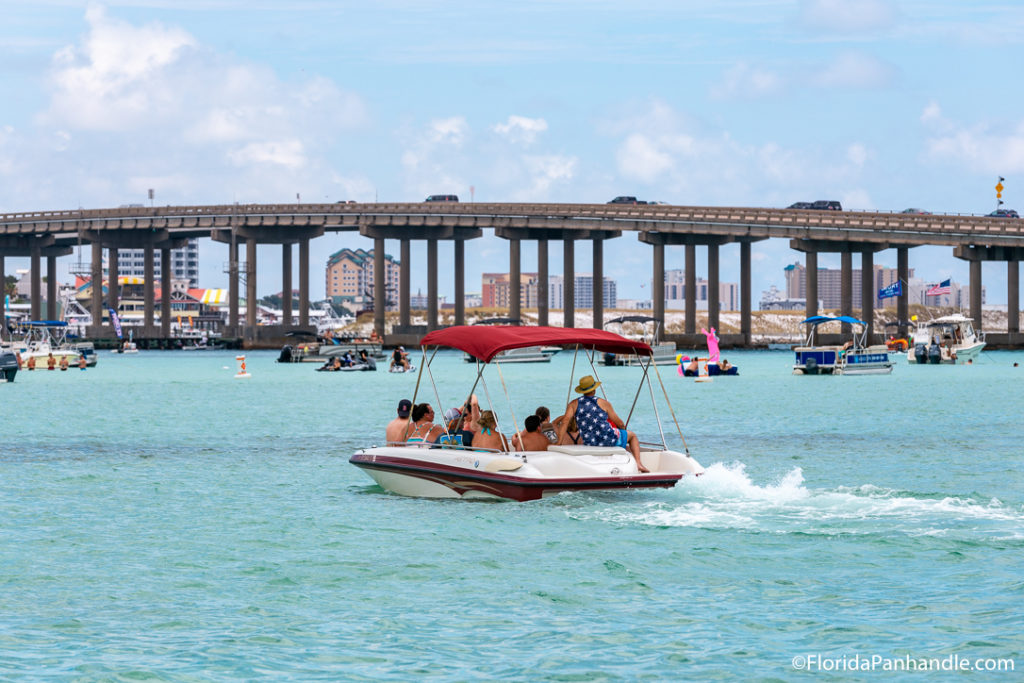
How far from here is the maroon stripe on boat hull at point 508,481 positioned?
2164 centimetres

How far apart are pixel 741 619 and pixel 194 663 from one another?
5.63 m

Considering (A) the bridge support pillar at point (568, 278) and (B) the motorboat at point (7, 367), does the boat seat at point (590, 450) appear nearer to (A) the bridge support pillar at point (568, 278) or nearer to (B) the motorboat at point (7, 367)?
(B) the motorboat at point (7, 367)

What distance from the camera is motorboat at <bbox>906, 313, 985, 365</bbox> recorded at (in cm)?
11512

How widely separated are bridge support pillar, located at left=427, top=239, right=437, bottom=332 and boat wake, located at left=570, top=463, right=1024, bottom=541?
14979 centimetres

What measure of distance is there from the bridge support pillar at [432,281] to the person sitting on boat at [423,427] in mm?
148484

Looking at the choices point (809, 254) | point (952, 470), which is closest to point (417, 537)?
point (952, 470)

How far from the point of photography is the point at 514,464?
21.8 meters

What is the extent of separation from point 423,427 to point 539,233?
148 meters

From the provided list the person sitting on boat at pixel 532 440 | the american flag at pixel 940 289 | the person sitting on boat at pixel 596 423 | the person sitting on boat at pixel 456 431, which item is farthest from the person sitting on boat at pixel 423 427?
the american flag at pixel 940 289

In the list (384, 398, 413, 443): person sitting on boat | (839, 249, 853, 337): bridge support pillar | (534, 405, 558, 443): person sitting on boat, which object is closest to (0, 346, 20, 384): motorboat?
(384, 398, 413, 443): person sitting on boat

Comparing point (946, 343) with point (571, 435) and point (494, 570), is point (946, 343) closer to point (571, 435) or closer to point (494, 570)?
point (571, 435)

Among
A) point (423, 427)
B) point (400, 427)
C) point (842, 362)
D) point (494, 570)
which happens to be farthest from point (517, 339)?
point (842, 362)

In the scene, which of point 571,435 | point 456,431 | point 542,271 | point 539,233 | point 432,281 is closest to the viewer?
point 571,435

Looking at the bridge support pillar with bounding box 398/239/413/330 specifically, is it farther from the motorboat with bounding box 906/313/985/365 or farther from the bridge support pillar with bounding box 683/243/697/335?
the motorboat with bounding box 906/313/985/365
